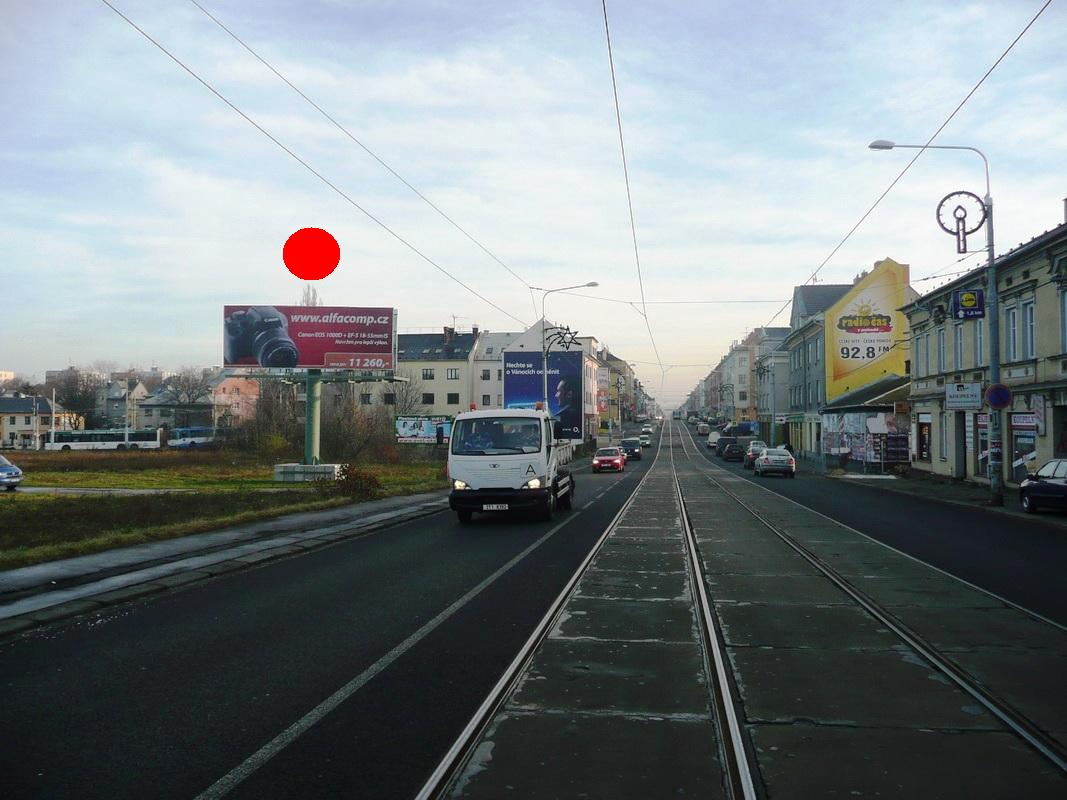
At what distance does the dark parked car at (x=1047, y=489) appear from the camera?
820 inches

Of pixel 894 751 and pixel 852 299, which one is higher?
pixel 852 299

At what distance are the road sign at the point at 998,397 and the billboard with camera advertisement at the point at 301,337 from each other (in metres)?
29.5

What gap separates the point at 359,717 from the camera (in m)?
5.64

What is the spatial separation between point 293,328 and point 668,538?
31.9 metres

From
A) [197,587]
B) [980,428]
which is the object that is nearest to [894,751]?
[197,587]

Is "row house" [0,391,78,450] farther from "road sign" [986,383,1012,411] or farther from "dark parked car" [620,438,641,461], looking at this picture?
"road sign" [986,383,1012,411]

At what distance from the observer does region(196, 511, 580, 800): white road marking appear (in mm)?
4559

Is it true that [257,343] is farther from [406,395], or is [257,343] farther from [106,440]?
[106,440]

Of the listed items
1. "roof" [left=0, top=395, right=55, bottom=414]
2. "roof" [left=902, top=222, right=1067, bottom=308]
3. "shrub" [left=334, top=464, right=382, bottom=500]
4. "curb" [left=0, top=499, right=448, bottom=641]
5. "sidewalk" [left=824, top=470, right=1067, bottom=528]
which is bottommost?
"sidewalk" [left=824, top=470, right=1067, bottom=528]

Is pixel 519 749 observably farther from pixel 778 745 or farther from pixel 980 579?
→ pixel 980 579

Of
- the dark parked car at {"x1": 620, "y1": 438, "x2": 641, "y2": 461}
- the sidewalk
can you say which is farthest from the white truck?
the dark parked car at {"x1": 620, "y1": 438, "x2": 641, "y2": 461}

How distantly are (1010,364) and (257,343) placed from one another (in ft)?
108

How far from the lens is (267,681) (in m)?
6.53

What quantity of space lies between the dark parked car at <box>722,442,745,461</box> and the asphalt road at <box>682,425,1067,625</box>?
3547 cm
